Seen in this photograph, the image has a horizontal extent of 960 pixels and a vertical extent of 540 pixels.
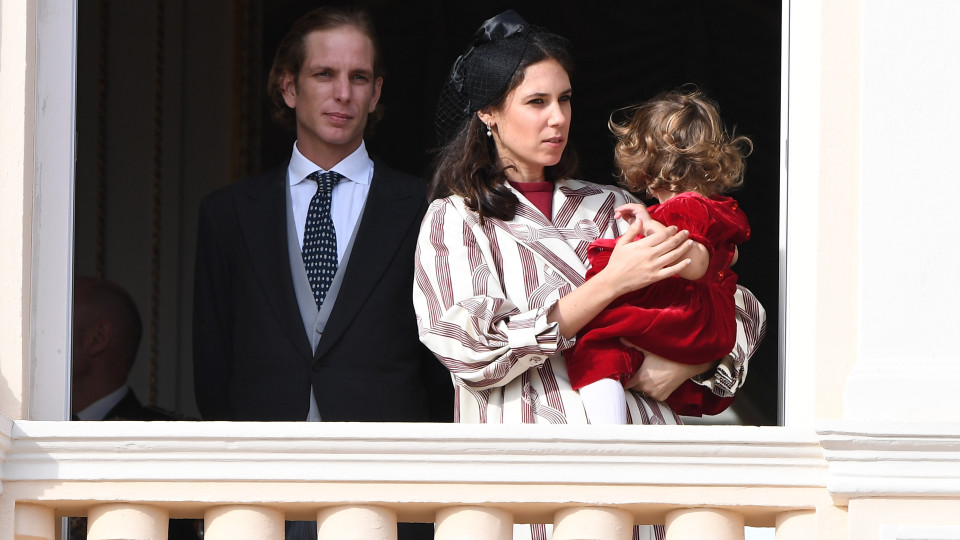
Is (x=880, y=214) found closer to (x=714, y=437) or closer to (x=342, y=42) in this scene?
(x=714, y=437)

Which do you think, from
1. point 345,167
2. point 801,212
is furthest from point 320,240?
point 801,212

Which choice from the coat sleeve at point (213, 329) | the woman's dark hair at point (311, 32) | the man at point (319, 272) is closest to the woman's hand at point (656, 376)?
the man at point (319, 272)

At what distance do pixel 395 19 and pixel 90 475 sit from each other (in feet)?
11.9

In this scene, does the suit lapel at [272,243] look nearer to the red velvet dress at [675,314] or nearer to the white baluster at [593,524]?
the red velvet dress at [675,314]

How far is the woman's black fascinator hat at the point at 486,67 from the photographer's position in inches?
156

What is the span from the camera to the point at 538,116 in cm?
393

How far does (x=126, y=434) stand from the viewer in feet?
10.9

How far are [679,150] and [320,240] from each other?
101cm

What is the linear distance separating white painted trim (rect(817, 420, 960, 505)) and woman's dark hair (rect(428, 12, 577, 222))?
98cm

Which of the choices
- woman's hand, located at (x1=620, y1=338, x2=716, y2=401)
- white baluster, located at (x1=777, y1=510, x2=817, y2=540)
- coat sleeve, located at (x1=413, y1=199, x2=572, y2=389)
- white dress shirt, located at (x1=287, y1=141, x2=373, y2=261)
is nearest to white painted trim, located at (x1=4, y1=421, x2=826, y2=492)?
white baluster, located at (x1=777, y1=510, x2=817, y2=540)

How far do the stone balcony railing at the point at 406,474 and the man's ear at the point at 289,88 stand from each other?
4.78ft

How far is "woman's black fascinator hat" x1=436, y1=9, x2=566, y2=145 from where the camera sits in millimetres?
3973

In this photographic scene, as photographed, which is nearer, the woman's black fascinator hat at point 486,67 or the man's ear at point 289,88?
the woman's black fascinator hat at point 486,67

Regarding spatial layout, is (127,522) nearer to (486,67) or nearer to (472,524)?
(472,524)
